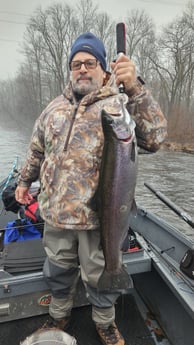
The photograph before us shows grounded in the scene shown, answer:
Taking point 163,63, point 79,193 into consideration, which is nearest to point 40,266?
point 79,193

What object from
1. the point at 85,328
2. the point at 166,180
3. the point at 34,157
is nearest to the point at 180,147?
the point at 166,180

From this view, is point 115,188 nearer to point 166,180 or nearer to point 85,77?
point 85,77

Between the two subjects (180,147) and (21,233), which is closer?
(21,233)

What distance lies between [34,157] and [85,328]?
4.98 ft

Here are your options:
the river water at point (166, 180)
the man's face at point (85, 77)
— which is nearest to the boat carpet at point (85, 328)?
the man's face at point (85, 77)

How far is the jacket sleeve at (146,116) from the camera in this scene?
1.94 meters

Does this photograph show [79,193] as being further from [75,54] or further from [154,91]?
[154,91]

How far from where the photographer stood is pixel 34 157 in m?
2.46

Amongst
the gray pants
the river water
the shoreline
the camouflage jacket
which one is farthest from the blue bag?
the shoreline

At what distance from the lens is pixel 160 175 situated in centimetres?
1346

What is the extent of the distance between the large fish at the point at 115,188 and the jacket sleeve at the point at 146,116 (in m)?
0.29

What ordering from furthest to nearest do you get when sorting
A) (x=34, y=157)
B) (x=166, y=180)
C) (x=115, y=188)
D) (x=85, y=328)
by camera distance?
(x=166, y=180) < (x=85, y=328) < (x=34, y=157) < (x=115, y=188)

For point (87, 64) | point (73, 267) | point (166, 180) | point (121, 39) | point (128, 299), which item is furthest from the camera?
point (166, 180)

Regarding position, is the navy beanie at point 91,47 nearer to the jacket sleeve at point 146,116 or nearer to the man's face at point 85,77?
the man's face at point 85,77
